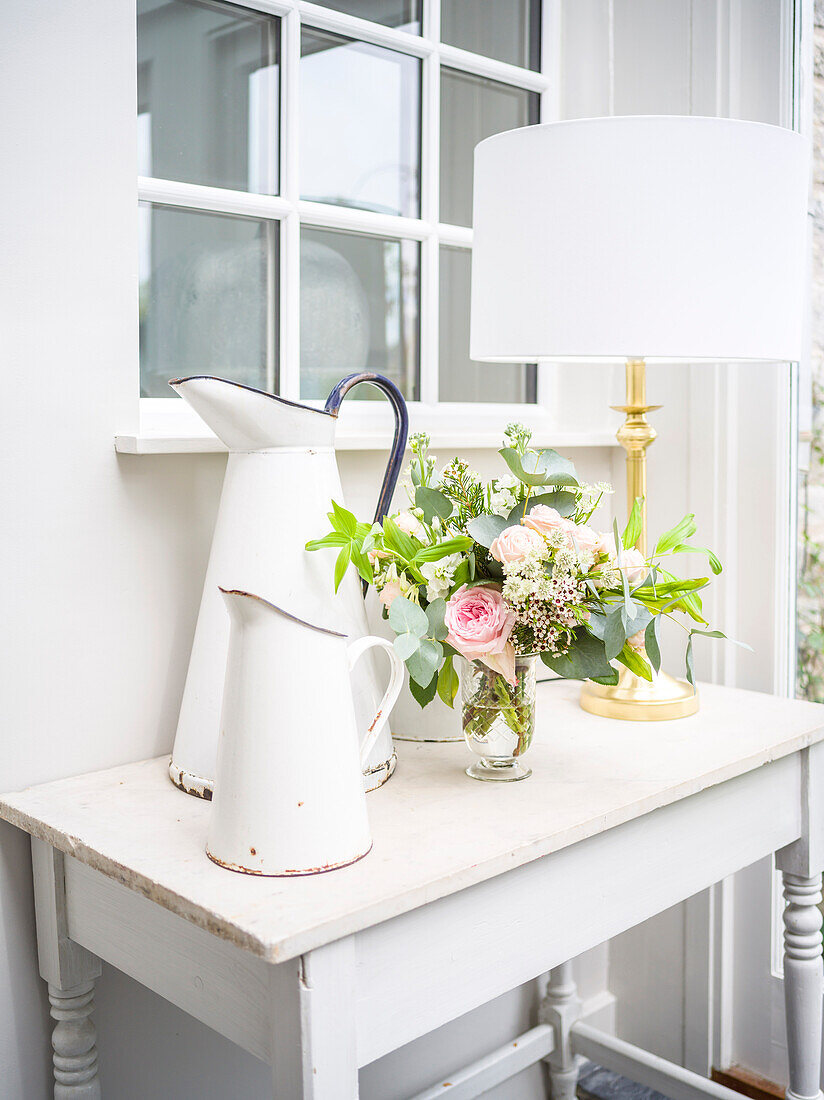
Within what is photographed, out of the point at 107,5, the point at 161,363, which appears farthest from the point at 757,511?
the point at 107,5

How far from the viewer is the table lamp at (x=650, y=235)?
1.16m

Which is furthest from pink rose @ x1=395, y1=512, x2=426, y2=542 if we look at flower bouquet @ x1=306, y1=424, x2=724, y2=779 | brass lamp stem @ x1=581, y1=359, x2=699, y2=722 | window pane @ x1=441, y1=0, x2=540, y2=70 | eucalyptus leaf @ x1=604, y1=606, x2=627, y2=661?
window pane @ x1=441, y1=0, x2=540, y2=70

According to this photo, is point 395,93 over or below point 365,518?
over

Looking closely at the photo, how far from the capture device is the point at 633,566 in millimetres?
1112

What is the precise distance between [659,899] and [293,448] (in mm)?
628

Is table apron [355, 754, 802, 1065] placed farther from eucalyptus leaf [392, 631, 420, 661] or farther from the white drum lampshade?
the white drum lampshade

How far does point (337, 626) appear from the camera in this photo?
1.09 meters

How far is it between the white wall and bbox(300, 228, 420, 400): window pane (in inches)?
10.8

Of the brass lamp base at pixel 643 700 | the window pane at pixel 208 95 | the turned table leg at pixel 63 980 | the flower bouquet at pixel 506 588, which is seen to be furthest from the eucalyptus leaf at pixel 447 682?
the window pane at pixel 208 95

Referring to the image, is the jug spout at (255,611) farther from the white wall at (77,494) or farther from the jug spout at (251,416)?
the white wall at (77,494)

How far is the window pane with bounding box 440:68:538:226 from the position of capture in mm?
1608

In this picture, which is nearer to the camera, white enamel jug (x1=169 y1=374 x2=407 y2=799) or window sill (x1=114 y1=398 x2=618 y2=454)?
white enamel jug (x1=169 y1=374 x2=407 y2=799)

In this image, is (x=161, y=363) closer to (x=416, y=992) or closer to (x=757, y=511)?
(x=416, y=992)

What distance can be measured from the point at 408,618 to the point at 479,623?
69 mm
